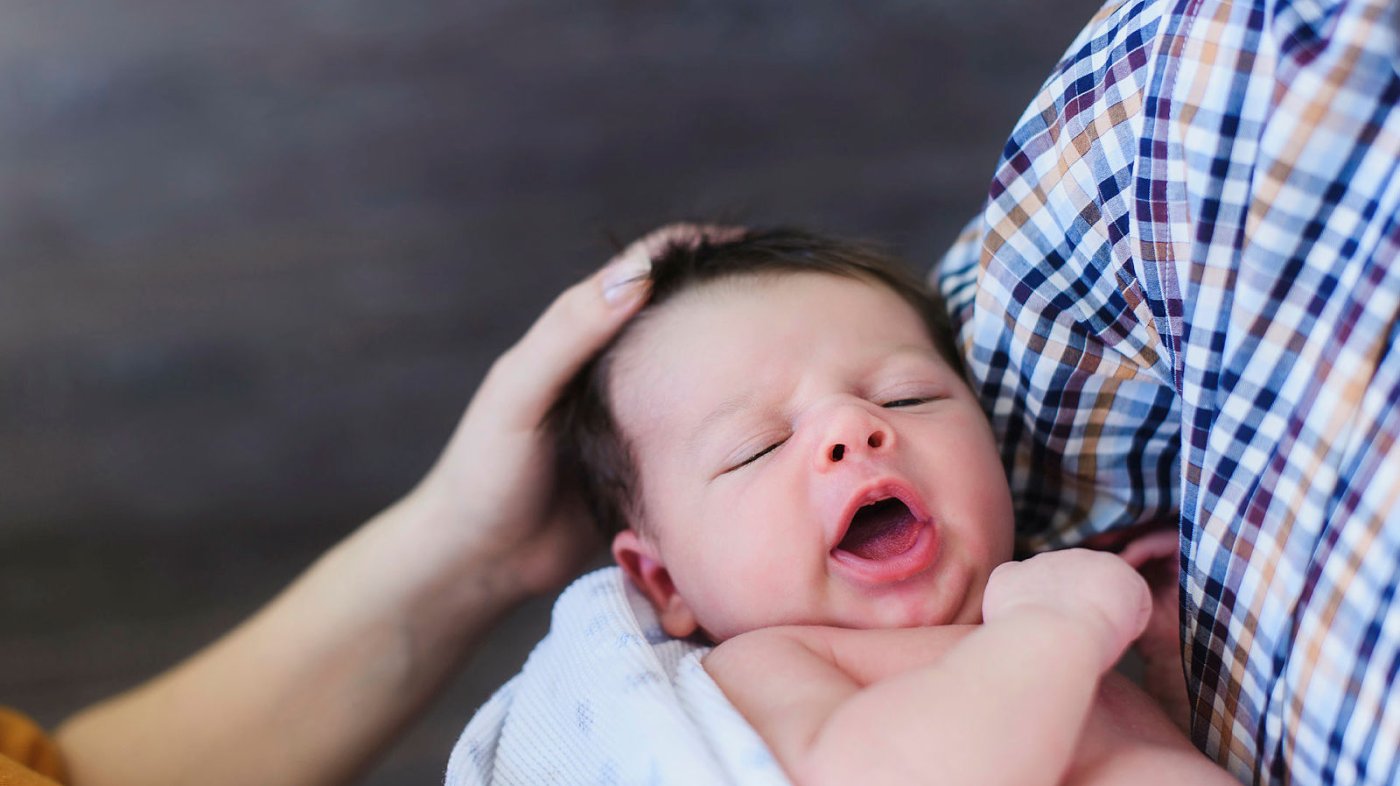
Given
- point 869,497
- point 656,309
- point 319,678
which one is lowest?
point 319,678

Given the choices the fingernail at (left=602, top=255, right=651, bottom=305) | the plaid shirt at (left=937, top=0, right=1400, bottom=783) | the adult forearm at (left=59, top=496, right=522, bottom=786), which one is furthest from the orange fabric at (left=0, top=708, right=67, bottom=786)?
the plaid shirt at (left=937, top=0, right=1400, bottom=783)

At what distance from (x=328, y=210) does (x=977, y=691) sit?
1324 mm

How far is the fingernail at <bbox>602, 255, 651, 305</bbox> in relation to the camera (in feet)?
3.32

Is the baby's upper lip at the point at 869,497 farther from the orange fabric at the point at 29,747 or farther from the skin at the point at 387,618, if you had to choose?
the orange fabric at the point at 29,747

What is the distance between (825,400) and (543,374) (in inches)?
10.6

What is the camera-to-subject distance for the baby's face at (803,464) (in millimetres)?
833

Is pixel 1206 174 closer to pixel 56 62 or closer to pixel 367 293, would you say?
pixel 367 293

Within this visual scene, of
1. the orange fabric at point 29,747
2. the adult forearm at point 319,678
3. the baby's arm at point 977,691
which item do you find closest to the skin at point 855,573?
the baby's arm at point 977,691

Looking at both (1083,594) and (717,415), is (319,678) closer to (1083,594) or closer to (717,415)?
(717,415)

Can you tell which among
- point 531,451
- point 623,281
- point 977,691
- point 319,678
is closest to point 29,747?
point 319,678

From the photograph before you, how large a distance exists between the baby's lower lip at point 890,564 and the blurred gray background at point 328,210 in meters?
0.96

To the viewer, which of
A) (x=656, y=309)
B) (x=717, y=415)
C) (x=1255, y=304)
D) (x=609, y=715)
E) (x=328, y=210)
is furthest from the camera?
(x=328, y=210)

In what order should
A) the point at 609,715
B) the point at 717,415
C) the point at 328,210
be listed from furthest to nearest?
the point at 328,210
the point at 717,415
the point at 609,715

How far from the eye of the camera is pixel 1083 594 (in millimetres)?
701
